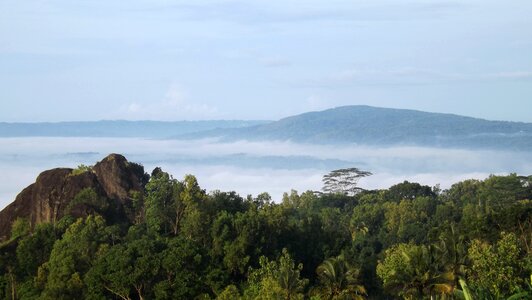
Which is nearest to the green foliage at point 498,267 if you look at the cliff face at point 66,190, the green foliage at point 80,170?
the cliff face at point 66,190

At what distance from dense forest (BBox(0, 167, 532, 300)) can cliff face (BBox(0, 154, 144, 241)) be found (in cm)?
121

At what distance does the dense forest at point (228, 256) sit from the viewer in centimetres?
3891

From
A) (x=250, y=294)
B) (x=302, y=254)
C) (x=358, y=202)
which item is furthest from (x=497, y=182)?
(x=250, y=294)

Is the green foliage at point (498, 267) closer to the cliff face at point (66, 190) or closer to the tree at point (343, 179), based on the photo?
the cliff face at point (66, 190)

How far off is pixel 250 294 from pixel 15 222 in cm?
2784

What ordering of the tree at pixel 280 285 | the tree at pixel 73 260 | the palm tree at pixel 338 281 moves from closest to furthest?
the tree at pixel 280 285 → the palm tree at pixel 338 281 → the tree at pixel 73 260

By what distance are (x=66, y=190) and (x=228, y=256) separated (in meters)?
19.6

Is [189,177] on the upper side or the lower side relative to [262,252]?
upper

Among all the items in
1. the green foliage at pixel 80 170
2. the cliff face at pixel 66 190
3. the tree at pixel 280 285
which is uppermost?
the green foliage at pixel 80 170

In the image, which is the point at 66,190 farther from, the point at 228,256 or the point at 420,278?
the point at 420,278

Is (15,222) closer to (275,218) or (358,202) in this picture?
(275,218)

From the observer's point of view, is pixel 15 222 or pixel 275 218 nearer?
pixel 275 218

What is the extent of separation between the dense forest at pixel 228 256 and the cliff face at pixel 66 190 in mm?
1212

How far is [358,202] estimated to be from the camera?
105m
